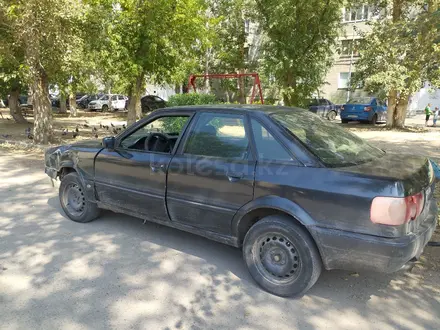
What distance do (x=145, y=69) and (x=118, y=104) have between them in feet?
64.4

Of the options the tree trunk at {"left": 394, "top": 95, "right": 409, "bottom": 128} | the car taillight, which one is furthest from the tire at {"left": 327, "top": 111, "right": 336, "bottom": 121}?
the car taillight

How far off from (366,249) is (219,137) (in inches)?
66.0

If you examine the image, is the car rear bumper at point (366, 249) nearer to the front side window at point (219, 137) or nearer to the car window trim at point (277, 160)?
the car window trim at point (277, 160)

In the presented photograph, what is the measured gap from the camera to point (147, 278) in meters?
3.38

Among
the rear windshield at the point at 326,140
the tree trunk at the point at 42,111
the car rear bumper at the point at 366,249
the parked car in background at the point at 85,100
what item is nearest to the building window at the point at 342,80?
the parked car in background at the point at 85,100

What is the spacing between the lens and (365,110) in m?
18.9

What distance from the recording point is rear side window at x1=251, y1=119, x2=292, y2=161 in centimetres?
311

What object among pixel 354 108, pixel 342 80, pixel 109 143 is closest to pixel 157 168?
pixel 109 143

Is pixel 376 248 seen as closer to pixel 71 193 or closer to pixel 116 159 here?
pixel 116 159

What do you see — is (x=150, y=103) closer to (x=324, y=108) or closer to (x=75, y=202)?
(x=324, y=108)

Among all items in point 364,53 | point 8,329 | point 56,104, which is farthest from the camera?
point 56,104

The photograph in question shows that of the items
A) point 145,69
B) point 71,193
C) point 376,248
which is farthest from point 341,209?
point 145,69

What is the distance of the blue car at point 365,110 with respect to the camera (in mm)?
18953

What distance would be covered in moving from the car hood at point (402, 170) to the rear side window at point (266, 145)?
506 millimetres
